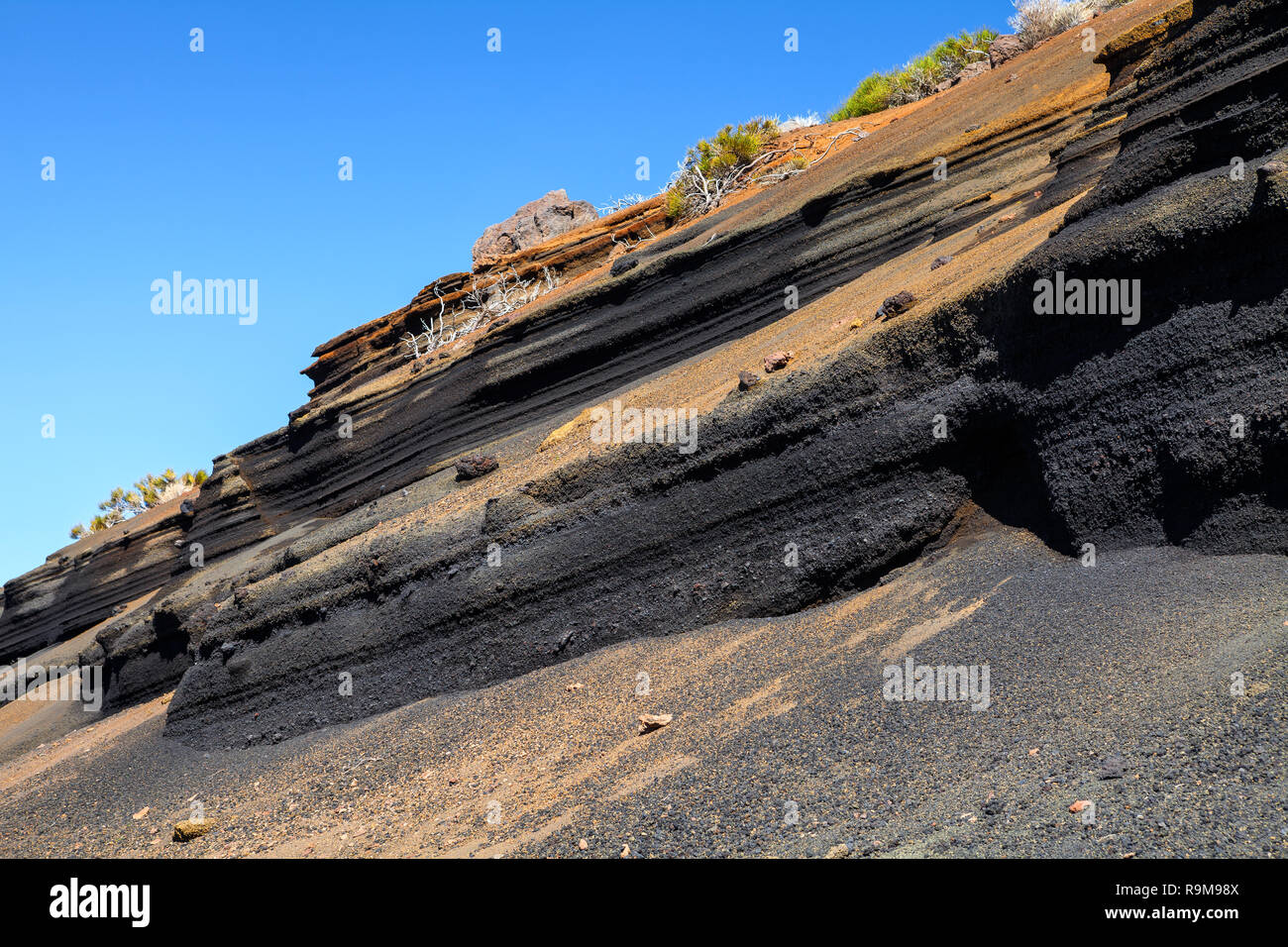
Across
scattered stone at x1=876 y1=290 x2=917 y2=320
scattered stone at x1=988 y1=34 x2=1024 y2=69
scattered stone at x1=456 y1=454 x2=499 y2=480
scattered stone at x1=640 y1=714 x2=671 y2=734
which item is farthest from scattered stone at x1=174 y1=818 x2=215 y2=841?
scattered stone at x1=988 y1=34 x2=1024 y2=69

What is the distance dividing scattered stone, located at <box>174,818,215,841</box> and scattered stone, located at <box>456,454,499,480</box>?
5587 millimetres

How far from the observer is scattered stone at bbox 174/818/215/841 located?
8.56 metres

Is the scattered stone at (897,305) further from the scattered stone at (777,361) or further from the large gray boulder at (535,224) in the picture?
the large gray boulder at (535,224)

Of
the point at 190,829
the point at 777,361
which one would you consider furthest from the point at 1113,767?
the point at 190,829

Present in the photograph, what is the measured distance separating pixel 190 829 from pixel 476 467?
580 cm

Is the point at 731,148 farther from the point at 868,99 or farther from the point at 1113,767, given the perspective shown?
the point at 1113,767

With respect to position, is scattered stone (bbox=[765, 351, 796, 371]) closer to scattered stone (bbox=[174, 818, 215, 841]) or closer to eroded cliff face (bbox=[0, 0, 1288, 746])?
eroded cliff face (bbox=[0, 0, 1288, 746])

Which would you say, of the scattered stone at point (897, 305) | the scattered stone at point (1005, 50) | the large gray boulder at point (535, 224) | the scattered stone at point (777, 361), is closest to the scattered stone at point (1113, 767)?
the scattered stone at point (897, 305)

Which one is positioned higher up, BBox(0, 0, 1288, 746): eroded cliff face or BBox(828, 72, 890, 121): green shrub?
BBox(828, 72, 890, 121): green shrub

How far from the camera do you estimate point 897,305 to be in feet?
29.7

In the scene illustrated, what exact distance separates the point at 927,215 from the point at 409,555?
838 centimetres

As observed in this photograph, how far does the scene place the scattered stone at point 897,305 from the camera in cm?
905
